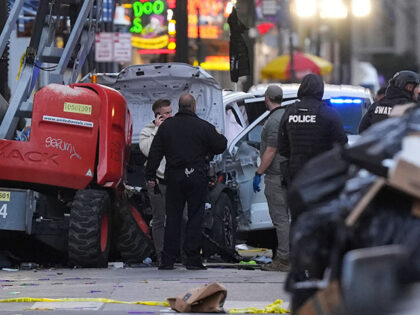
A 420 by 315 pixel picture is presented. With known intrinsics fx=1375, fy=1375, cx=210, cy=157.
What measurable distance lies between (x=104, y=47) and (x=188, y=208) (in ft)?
47.2

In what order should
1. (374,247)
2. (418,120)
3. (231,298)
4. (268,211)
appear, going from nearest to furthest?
(374,247)
(418,120)
(231,298)
(268,211)

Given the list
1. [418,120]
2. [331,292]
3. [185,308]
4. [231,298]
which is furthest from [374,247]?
[231,298]

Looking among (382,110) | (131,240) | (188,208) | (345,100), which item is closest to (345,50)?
(345,100)

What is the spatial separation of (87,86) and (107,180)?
1.01 meters

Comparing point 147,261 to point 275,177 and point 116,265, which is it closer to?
point 116,265

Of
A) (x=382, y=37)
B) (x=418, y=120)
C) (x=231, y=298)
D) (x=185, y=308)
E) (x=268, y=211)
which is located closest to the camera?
(x=418, y=120)

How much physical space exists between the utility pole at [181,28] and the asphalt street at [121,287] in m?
9.58

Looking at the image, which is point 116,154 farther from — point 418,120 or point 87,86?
point 418,120

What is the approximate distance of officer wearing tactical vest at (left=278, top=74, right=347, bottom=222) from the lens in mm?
12102

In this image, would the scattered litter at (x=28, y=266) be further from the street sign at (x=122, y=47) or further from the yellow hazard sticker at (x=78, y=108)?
the street sign at (x=122, y=47)

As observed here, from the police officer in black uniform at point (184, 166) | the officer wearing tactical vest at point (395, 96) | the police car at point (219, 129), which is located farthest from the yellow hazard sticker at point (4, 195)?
the officer wearing tactical vest at point (395, 96)

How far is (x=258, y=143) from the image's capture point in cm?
1563

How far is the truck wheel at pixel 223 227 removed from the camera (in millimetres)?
14609

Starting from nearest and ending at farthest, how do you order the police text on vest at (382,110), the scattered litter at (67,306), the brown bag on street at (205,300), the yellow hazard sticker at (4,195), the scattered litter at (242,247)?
the brown bag on street at (205,300) < the scattered litter at (67,306) < the police text on vest at (382,110) < the yellow hazard sticker at (4,195) < the scattered litter at (242,247)
